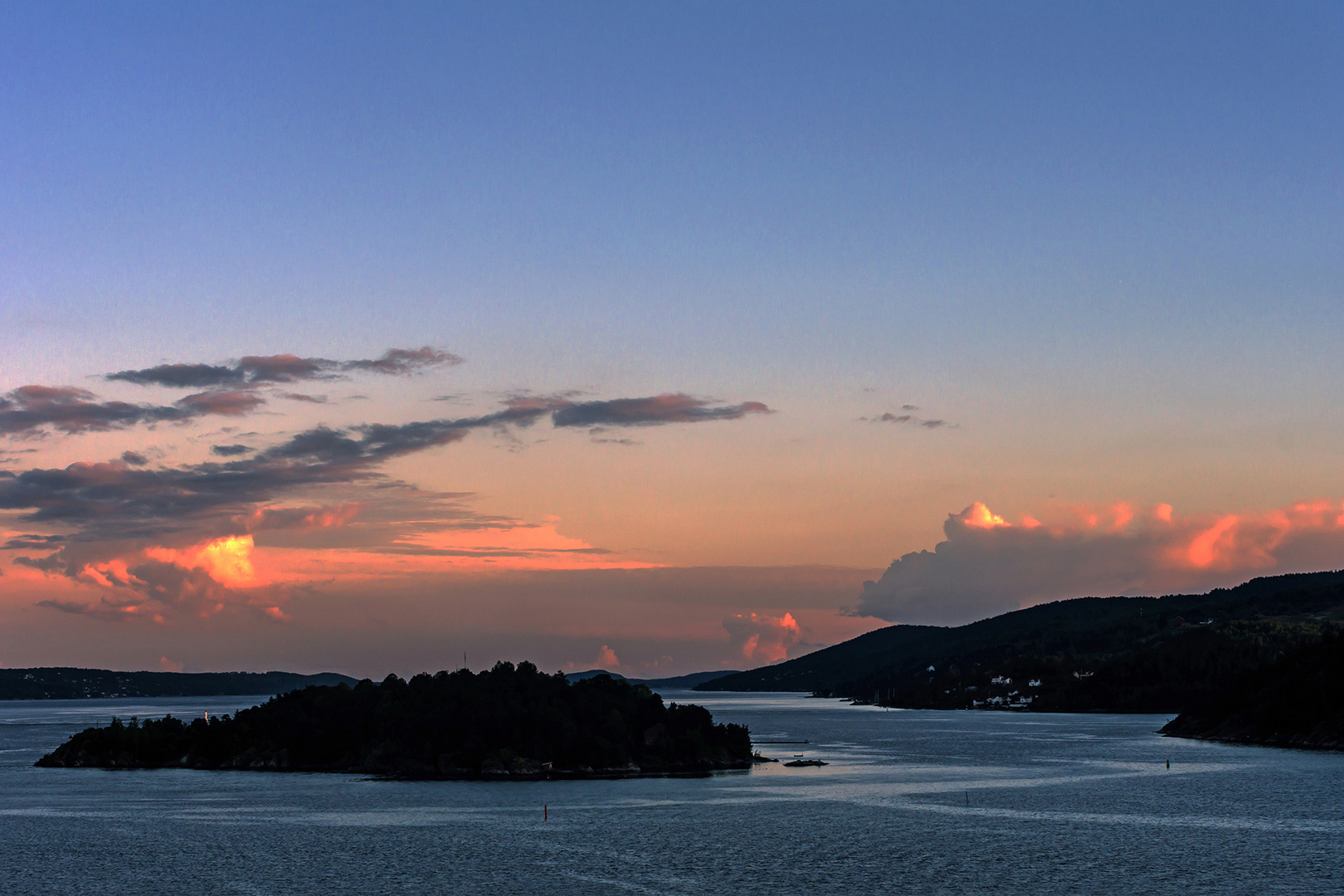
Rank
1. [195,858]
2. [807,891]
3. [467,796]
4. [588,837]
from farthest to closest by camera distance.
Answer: [467,796]
[588,837]
[195,858]
[807,891]

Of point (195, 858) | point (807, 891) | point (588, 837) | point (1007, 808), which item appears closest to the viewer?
point (807, 891)

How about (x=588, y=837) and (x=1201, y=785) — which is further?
(x=1201, y=785)

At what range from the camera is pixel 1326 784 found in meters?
182

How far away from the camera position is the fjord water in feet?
352

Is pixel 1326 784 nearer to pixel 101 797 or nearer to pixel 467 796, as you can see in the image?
pixel 467 796

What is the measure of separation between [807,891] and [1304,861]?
5180cm

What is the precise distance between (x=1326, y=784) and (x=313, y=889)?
506 ft

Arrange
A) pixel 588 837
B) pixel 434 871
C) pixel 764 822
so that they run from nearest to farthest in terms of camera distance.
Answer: pixel 434 871 < pixel 588 837 < pixel 764 822

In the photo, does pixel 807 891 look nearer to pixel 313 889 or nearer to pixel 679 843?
pixel 679 843

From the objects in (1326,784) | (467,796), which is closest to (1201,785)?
(1326,784)

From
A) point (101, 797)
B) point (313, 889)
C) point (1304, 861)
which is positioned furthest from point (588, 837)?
point (101, 797)

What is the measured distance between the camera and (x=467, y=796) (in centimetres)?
17588

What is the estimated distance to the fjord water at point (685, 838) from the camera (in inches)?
4227

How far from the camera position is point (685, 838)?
131 m
